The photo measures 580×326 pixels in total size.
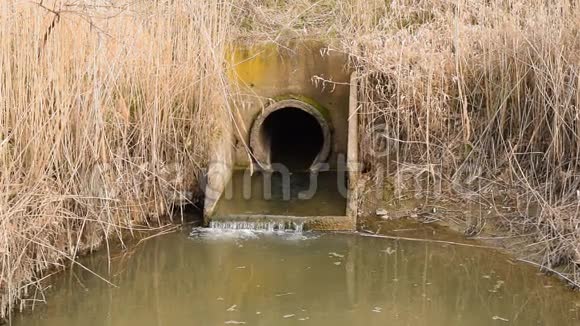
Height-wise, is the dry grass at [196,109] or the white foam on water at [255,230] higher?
the dry grass at [196,109]

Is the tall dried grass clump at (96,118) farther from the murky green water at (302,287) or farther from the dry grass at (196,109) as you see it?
the murky green water at (302,287)

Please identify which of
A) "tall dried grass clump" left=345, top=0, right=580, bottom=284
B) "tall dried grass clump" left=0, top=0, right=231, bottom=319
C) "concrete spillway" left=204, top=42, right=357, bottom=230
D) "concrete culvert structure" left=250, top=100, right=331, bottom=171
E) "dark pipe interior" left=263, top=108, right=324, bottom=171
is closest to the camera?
"tall dried grass clump" left=0, top=0, right=231, bottom=319

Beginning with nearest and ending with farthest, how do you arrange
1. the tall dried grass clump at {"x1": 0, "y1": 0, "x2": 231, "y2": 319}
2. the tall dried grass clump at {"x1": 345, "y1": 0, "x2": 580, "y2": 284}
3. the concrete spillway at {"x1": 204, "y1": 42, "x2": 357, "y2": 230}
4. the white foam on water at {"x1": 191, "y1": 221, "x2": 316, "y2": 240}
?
the tall dried grass clump at {"x1": 0, "y1": 0, "x2": 231, "y2": 319}
the tall dried grass clump at {"x1": 345, "y1": 0, "x2": 580, "y2": 284}
the white foam on water at {"x1": 191, "y1": 221, "x2": 316, "y2": 240}
the concrete spillway at {"x1": 204, "y1": 42, "x2": 357, "y2": 230}

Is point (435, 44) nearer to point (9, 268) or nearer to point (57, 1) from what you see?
point (57, 1)

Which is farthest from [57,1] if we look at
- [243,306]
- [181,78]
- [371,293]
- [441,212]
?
[441,212]

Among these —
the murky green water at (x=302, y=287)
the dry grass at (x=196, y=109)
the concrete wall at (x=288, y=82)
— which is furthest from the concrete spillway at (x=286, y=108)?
the murky green water at (x=302, y=287)

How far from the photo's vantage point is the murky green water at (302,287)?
425 centimetres

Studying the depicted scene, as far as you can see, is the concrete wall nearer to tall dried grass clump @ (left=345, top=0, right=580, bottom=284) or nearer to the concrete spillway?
the concrete spillway

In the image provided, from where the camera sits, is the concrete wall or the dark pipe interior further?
the dark pipe interior

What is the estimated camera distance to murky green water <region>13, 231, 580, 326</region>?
425 cm

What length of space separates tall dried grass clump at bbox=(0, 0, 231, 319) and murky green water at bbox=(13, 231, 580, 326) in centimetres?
31

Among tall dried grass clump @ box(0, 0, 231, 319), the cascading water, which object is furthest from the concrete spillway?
the cascading water

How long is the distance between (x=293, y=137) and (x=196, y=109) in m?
2.48

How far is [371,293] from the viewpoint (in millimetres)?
4602
